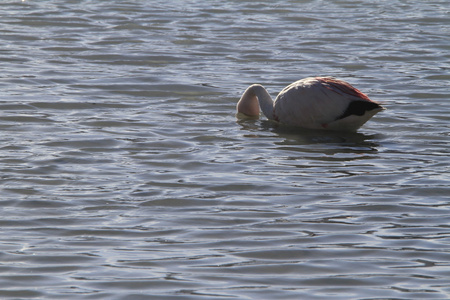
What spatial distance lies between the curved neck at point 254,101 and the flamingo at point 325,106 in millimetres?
279

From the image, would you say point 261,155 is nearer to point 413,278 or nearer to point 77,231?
point 77,231

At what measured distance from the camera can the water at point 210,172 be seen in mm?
5098

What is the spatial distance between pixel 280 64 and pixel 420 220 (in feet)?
22.2

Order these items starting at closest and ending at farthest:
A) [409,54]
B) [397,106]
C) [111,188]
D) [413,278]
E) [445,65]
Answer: [413,278] < [111,188] < [397,106] < [445,65] < [409,54]

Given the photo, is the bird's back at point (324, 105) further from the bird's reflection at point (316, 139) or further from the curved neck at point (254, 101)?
the curved neck at point (254, 101)

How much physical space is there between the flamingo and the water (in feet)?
0.56

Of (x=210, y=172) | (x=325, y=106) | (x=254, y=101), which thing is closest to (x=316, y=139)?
(x=325, y=106)

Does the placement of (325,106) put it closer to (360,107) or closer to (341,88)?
(341,88)

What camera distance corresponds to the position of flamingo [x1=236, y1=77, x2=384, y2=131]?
8734 millimetres

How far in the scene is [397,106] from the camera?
10258 millimetres

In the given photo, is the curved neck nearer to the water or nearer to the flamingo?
the water

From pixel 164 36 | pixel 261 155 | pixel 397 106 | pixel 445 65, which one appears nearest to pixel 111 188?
pixel 261 155

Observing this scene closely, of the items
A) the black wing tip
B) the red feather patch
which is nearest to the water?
the black wing tip

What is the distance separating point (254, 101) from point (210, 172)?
2415 mm
